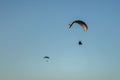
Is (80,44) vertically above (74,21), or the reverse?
(74,21)

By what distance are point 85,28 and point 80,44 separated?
3.91 m

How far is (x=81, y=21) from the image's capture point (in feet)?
264

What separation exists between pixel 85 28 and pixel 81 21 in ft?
5.03

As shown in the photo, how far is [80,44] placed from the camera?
7712cm

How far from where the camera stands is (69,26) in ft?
268

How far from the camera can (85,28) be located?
3142 inches

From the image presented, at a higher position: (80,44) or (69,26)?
(69,26)

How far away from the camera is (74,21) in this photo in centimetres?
8044

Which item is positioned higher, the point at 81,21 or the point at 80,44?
the point at 81,21

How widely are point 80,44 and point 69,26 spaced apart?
581 centimetres

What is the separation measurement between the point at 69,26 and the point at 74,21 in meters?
1.75
